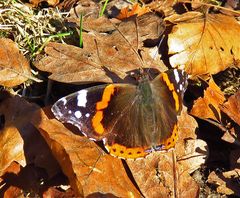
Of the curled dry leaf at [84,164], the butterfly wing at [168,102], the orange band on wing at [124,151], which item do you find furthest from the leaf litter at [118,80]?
the butterfly wing at [168,102]

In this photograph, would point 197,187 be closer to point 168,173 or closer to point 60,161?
point 168,173

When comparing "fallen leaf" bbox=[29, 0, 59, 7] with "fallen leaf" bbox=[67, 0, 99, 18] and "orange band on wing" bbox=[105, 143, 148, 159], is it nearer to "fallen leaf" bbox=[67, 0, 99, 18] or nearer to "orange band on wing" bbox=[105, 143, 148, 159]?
"fallen leaf" bbox=[67, 0, 99, 18]

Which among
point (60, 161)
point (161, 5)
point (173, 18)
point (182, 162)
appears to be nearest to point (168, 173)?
point (182, 162)

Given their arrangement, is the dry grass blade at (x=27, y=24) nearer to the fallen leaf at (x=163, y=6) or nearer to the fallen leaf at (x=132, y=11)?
the fallen leaf at (x=132, y=11)

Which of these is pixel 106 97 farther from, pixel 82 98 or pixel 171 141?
pixel 171 141

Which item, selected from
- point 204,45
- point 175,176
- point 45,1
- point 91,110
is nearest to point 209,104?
point 204,45

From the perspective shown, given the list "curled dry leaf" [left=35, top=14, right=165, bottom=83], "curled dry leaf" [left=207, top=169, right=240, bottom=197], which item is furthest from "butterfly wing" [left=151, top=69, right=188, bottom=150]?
"curled dry leaf" [left=207, top=169, right=240, bottom=197]
